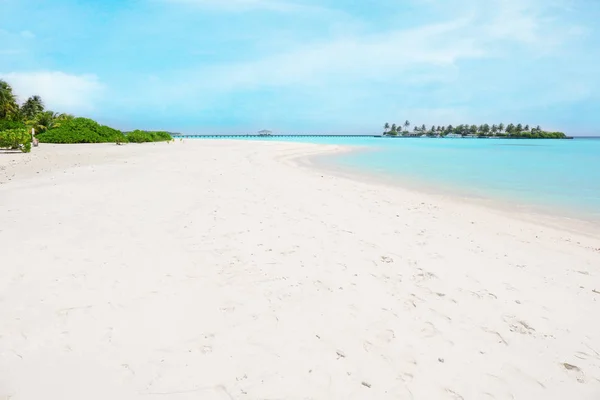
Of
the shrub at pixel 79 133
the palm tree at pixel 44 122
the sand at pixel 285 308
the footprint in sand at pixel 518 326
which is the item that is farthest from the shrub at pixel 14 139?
the footprint in sand at pixel 518 326

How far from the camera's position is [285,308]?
4.01 m

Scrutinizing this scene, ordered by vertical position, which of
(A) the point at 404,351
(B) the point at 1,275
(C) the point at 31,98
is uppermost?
(C) the point at 31,98

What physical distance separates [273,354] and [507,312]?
9.53 feet

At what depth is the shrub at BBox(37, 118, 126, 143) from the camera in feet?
125

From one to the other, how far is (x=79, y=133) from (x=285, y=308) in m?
43.4

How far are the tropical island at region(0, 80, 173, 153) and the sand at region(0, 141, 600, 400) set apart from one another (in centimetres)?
2513

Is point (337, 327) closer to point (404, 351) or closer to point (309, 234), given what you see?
point (404, 351)

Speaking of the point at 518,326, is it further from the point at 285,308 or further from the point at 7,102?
the point at 7,102

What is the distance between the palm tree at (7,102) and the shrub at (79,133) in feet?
47.7

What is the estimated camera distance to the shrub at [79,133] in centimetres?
3806

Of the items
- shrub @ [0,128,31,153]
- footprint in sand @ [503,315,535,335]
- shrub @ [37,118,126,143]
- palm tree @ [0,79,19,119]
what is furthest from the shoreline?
palm tree @ [0,79,19,119]

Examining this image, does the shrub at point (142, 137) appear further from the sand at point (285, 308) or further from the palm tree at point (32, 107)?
the sand at point (285, 308)

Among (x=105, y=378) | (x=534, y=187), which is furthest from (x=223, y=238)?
(x=534, y=187)

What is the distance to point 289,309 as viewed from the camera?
399 cm
